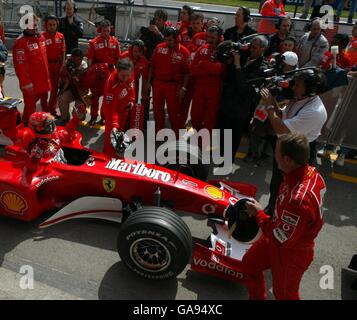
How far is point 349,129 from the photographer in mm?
6488

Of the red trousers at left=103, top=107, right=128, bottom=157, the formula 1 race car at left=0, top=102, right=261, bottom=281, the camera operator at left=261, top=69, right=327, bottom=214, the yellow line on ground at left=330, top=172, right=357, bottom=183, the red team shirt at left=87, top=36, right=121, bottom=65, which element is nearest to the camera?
the camera operator at left=261, top=69, right=327, bottom=214

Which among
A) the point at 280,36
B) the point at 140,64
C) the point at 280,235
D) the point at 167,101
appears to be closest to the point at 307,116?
the point at 280,235

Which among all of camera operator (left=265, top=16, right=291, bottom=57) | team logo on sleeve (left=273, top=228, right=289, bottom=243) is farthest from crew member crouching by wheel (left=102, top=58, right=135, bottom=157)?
camera operator (left=265, top=16, right=291, bottom=57)

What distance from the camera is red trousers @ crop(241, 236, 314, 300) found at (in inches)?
121

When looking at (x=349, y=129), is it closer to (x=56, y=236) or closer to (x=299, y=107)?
(x=299, y=107)

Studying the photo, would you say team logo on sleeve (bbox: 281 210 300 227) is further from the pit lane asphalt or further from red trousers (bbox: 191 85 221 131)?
red trousers (bbox: 191 85 221 131)

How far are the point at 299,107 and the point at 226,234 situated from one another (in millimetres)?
1511

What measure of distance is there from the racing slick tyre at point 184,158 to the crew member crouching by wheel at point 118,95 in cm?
70

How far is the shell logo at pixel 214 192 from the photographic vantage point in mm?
4383

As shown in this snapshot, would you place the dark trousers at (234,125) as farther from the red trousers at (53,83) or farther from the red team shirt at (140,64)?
the red trousers at (53,83)

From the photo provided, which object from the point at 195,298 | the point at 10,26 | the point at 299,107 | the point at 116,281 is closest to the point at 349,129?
the point at 299,107

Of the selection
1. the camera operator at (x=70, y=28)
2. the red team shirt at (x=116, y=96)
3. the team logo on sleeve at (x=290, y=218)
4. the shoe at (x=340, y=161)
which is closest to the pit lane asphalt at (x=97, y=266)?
the team logo on sleeve at (x=290, y=218)

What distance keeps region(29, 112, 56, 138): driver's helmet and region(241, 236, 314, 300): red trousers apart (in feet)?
8.61

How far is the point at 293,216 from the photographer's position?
2873 mm
